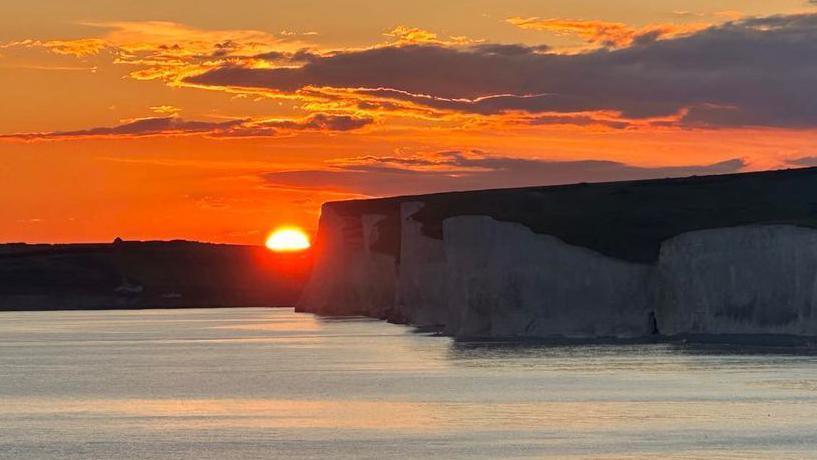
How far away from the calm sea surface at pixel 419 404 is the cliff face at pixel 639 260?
3449 millimetres

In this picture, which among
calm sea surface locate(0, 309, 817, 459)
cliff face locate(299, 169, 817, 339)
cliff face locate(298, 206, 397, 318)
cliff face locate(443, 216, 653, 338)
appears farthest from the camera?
cliff face locate(298, 206, 397, 318)

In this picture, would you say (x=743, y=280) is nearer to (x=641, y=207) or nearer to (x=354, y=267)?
(x=641, y=207)

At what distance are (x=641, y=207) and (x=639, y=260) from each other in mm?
14898

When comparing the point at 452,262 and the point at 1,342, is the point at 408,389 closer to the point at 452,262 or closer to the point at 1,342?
the point at 452,262

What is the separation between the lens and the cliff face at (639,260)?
76.6m

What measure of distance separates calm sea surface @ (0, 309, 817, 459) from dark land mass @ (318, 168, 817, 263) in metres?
8.20

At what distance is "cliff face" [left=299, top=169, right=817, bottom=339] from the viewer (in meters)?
76.6

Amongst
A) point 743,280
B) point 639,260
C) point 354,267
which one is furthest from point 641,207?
point 354,267

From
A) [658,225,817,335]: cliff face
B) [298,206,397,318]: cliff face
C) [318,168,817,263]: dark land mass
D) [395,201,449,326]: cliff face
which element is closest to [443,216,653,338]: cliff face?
[318,168,817,263]: dark land mass

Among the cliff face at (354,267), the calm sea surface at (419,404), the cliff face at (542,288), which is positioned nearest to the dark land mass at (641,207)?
the cliff face at (542,288)

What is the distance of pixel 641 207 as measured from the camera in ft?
322

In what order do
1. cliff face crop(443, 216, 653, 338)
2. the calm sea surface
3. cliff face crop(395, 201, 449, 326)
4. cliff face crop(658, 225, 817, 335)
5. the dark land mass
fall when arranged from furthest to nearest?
cliff face crop(395, 201, 449, 326) → the dark land mass → cliff face crop(443, 216, 653, 338) → cliff face crop(658, 225, 817, 335) → the calm sea surface

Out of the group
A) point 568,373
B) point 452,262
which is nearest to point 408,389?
point 568,373

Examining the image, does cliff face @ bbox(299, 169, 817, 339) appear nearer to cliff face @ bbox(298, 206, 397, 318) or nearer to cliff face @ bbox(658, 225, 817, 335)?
cliff face @ bbox(658, 225, 817, 335)
